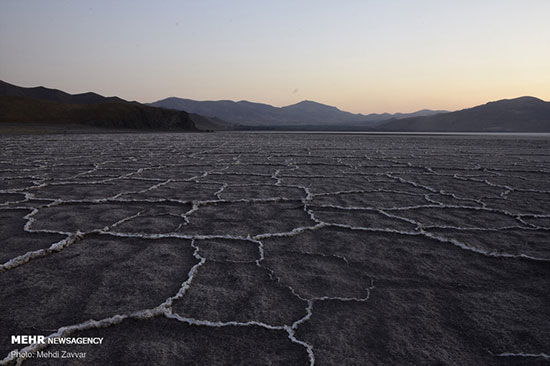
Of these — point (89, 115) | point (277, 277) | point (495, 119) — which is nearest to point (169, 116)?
point (89, 115)

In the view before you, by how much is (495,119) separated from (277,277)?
6281cm

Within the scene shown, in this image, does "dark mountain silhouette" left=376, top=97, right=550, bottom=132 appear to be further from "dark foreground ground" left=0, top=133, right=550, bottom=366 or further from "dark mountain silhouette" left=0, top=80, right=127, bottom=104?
"dark foreground ground" left=0, top=133, right=550, bottom=366

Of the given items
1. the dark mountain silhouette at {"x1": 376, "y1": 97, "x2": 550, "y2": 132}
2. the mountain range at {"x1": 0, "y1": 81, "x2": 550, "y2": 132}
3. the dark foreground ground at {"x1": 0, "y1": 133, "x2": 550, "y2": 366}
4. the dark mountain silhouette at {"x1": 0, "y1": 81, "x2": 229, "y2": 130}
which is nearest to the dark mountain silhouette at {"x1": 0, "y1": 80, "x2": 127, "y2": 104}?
the mountain range at {"x1": 0, "y1": 81, "x2": 550, "y2": 132}

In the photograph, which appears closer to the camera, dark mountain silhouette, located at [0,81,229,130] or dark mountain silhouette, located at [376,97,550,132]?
dark mountain silhouette, located at [0,81,229,130]

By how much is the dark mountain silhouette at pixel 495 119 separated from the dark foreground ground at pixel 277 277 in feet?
176

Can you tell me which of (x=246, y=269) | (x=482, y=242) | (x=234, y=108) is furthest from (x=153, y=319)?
(x=234, y=108)

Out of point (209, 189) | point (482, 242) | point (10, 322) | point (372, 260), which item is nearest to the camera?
point (10, 322)

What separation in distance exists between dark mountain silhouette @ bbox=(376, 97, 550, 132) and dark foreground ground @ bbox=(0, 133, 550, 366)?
5377cm

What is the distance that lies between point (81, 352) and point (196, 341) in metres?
0.28

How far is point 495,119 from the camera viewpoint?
54.8 metres

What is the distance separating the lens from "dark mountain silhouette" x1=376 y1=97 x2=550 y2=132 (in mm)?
50344

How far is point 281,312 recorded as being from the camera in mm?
1164

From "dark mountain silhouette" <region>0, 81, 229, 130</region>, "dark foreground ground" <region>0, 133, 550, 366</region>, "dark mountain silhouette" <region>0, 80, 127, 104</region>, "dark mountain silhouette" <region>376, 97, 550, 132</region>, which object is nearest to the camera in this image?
"dark foreground ground" <region>0, 133, 550, 366</region>

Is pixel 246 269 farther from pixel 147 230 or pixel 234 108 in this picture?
pixel 234 108
